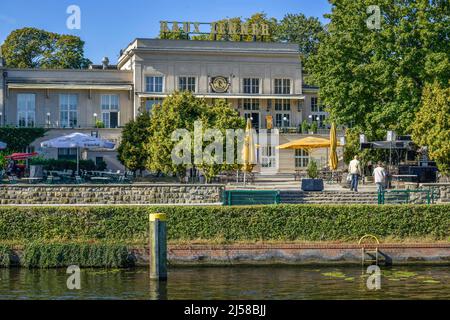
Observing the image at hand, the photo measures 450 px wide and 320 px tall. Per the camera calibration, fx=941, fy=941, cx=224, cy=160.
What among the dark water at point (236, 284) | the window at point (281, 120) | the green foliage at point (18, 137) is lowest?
the dark water at point (236, 284)

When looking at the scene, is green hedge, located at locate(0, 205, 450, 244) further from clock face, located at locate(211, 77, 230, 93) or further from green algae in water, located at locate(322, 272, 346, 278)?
clock face, located at locate(211, 77, 230, 93)

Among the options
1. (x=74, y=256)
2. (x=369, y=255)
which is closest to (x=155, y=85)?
(x=74, y=256)

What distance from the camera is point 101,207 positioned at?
3262 centimetres

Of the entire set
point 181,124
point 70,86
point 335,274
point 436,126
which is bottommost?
point 335,274

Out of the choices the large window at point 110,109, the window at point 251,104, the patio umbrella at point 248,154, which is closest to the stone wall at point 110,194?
the patio umbrella at point 248,154

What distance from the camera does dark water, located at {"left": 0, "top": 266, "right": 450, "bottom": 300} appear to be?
26.5m

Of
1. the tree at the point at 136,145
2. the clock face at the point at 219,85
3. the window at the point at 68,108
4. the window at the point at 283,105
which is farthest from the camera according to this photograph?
the window at the point at 283,105

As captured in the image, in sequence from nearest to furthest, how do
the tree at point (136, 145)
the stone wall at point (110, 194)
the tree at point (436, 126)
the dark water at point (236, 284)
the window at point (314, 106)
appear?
the dark water at point (236, 284) → the stone wall at point (110, 194) → the tree at point (436, 126) → the tree at point (136, 145) → the window at point (314, 106)

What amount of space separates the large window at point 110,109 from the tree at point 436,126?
2897 centimetres

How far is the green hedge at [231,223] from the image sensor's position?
3234cm

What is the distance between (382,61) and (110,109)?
25.0 m

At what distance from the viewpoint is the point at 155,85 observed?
6825 centimetres

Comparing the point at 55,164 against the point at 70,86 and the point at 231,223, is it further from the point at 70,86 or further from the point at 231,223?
the point at 231,223

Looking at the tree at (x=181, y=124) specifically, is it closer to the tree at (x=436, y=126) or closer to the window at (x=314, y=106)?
the tree at (x=436, y=126)
